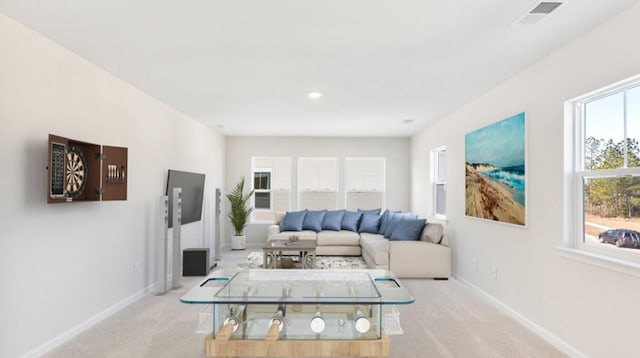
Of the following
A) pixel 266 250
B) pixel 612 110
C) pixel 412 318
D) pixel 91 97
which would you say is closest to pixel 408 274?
pixel 412 318

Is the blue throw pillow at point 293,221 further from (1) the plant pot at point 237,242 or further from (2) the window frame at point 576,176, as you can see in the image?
(2) the window frame at point 576,176

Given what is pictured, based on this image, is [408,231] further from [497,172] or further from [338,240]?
[497,172]

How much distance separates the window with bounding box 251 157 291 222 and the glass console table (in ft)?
19.0

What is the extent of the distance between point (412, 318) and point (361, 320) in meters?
1.75

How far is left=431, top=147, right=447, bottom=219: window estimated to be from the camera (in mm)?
6559

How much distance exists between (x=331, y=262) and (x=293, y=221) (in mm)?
1362

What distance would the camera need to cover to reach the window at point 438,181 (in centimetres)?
656

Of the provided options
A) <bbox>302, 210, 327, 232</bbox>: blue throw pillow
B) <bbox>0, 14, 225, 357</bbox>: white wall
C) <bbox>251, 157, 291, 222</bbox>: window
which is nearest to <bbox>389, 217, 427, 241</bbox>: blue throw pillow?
<bbox>302, 210, 327, 232</bbox>: blue throw pillow

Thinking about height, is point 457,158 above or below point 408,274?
above

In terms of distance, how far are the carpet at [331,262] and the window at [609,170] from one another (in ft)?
12.0

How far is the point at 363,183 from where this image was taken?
8.46 m

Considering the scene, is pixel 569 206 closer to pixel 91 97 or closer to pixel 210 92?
pixel 210 92

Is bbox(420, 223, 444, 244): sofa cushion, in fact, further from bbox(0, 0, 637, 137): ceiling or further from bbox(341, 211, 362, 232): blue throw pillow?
bbox(341, 211, 362, 232): blue throw pillow

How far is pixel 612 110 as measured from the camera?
9.25 ft
